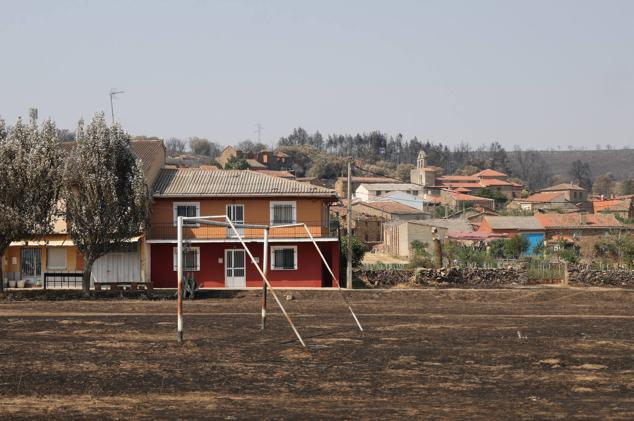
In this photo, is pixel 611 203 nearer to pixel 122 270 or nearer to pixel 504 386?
pixel 122 270

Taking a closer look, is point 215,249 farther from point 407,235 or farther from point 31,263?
point 407,235

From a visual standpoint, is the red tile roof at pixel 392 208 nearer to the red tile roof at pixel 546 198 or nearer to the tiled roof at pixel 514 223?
the tiled roof at pixel 514 223

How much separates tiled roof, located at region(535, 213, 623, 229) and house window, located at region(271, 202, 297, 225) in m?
44.6

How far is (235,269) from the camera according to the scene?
4847 cm

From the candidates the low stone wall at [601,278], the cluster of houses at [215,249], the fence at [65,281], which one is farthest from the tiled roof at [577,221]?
the fence at [65,281]

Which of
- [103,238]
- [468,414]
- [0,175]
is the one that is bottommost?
[468,414]

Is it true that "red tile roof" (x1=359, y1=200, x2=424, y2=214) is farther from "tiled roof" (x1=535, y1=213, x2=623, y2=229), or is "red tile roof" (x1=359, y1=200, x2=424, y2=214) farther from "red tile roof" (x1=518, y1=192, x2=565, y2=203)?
"red tile roof" (x1=518, y1=192, x2=565, y2=203)

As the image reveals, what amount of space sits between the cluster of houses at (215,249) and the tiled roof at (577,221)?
44011 millimetres

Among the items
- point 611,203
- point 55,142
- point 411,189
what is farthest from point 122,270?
point 411,189

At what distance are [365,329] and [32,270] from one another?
84.7ft

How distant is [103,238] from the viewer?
42500 millimetres

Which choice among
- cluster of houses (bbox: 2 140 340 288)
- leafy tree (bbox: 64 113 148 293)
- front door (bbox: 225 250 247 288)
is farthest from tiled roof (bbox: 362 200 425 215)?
leafy tree (bbox: 64 113 148 293)

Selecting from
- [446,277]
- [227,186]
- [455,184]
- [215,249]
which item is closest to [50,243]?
A: [215,249]

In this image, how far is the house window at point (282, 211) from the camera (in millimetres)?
48688
